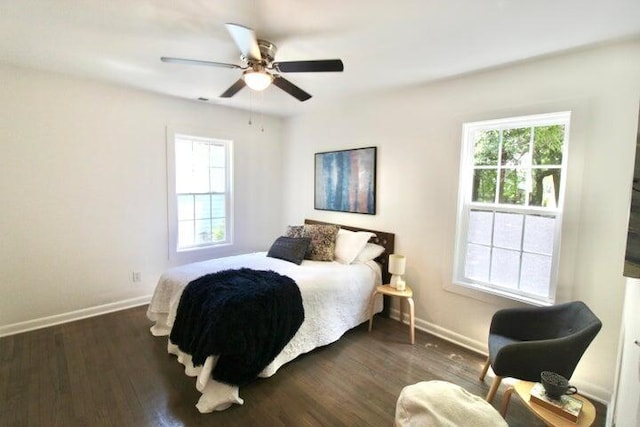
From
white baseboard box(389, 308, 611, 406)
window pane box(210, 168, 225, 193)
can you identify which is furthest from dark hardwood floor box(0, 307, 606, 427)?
window pane box(210, 168, 225, 193)

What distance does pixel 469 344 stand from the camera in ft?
9.14

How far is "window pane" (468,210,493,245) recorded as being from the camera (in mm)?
2740

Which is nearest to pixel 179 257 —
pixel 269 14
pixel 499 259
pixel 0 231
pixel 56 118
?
pixel 0 231

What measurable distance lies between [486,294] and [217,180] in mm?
3524

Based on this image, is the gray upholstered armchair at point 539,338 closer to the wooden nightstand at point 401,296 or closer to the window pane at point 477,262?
the window pane at point 477,262

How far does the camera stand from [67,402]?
197 cm

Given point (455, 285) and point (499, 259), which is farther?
point (455, 285)

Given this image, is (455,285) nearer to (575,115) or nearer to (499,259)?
(499,259)

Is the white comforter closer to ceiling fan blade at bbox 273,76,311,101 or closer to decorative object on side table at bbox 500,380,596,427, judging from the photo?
decorative object on side table at bbox 500,380,596,427

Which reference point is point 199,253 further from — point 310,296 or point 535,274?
point 535,274

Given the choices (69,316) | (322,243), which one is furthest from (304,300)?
(69,316)

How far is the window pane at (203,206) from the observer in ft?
13.3

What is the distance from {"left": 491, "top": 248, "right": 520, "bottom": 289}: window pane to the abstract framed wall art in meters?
1.35

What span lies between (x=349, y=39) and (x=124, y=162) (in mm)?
2795
